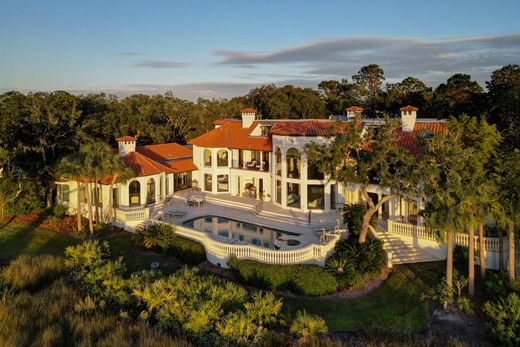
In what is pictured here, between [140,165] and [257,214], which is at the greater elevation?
[140,165]

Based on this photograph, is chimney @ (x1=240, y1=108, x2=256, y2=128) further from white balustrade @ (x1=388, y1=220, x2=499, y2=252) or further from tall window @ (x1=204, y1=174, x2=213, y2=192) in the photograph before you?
white balustrade @ (x1=388, y1=220, x2=499, y2=252)

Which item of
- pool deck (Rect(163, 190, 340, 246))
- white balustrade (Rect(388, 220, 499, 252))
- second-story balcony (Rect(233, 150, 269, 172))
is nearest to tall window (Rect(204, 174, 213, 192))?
pool deck (Rect(163, 190, 340, 246))

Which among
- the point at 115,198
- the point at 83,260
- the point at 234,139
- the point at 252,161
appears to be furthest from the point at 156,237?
the point at 234,139

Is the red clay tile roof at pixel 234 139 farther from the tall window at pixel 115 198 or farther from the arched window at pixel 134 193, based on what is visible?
the tall window at pixel 115 198

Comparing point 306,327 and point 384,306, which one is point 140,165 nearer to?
point 384,306

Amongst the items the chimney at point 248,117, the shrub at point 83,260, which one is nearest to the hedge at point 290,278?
the shrub at point 83,260
